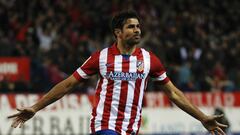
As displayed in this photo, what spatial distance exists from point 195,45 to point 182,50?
97 centimetres

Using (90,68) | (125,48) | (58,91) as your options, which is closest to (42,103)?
(58,91)

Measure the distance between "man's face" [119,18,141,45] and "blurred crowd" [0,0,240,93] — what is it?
957 cm

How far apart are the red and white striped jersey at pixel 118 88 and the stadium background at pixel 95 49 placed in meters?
9.17

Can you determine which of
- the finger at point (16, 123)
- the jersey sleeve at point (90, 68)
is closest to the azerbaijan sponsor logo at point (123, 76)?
the jersey sleeve at point (90, 68)

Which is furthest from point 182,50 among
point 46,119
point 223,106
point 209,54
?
point 46,119

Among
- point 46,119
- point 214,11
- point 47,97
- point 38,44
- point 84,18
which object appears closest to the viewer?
point 47,97

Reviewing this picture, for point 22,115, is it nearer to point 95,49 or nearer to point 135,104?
point 135,104

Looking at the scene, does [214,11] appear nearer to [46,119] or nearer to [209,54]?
[209,54]

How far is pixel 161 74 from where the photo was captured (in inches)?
302

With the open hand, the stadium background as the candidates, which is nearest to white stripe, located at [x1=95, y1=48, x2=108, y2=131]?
the open hand

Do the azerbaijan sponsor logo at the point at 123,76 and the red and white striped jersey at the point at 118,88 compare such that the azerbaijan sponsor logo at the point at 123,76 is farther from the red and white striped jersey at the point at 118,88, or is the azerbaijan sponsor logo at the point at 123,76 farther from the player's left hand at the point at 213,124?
the player's left hand at the point at 213,124

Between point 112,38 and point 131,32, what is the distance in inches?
467

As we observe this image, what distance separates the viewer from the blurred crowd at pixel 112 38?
17.5m

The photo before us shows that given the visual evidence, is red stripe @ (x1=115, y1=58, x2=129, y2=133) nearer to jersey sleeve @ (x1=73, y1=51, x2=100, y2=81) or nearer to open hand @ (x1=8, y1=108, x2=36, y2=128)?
jersey sleeve @ (x1=73, y1=51, x2=100, y2=81)
